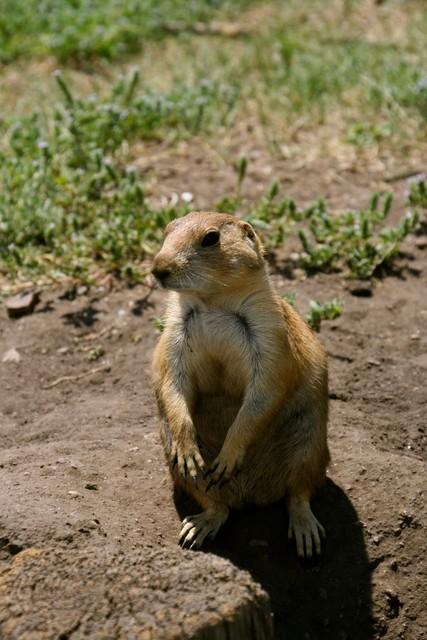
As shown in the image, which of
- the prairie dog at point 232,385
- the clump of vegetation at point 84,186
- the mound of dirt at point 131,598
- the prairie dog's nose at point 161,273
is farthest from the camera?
the clump of vegetation at point 84,186

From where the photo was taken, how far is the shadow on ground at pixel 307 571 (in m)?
3.82

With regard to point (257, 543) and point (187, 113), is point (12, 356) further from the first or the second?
point (187, 113)

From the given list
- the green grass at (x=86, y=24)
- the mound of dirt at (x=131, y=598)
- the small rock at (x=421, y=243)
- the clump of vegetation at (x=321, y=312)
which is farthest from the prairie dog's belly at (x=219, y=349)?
the green grass at (x=86, y=24)

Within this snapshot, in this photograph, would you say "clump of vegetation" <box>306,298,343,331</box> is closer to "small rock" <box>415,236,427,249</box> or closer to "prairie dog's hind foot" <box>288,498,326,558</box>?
"small rock" <box>415,236,427,249</box>

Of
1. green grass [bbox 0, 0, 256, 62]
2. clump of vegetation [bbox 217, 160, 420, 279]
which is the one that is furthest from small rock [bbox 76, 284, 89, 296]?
green grass [bbox 0, 0, 256, 62]

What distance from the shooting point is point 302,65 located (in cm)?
833

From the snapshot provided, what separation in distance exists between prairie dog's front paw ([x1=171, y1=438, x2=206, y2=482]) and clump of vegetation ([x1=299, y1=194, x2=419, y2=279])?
2253mm

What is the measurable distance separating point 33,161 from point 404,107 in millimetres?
2851

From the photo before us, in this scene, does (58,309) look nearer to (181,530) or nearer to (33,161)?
(33,161)

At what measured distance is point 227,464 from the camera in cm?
376

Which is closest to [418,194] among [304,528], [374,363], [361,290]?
[361,290]

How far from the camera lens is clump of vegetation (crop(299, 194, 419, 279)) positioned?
5.80 m

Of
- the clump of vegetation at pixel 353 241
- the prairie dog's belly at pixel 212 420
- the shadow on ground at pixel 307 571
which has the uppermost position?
the prairie dog's belly at pixel 212 420

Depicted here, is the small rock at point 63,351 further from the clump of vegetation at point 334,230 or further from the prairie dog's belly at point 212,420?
the prairie dog's belly at point 212,420
